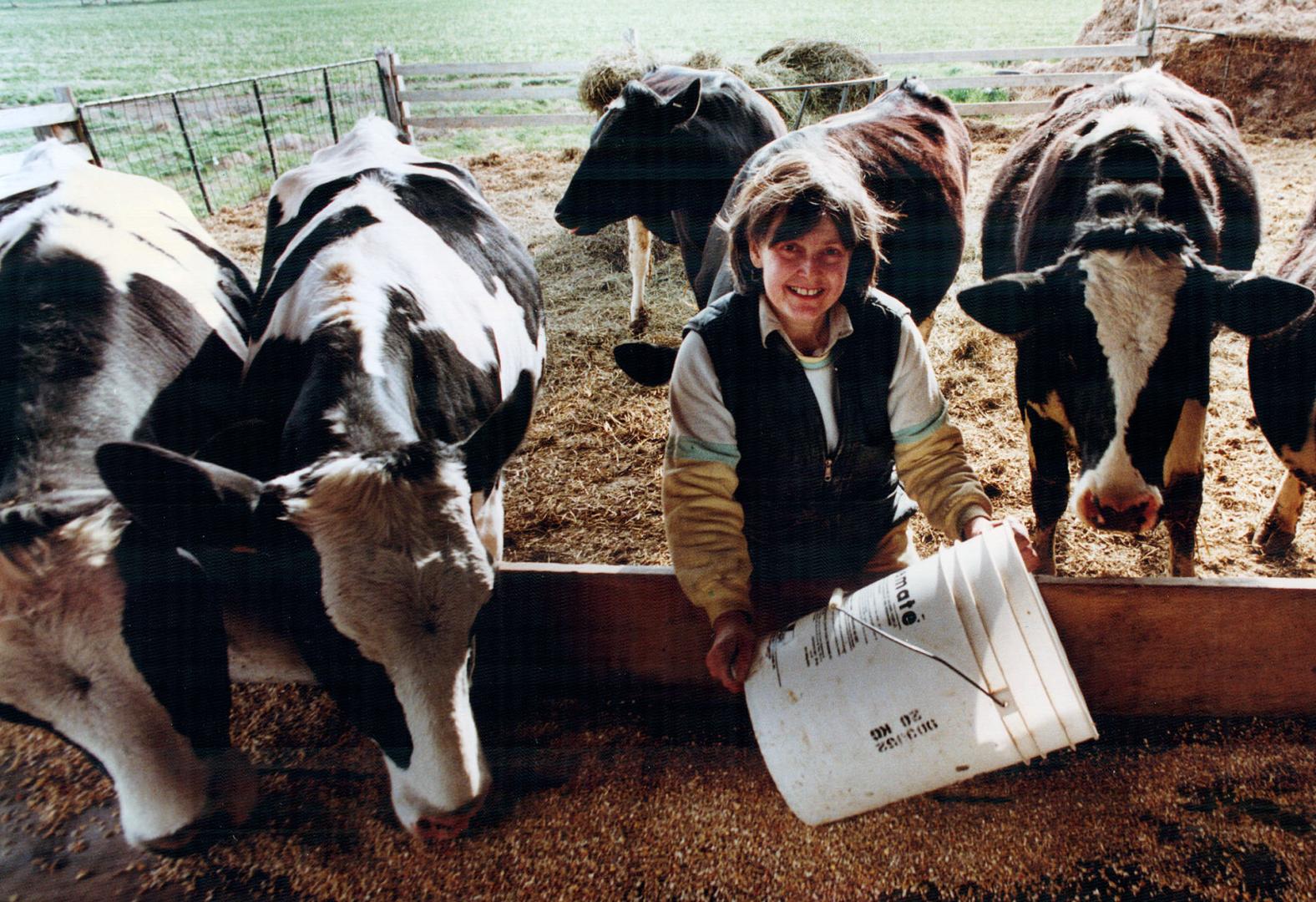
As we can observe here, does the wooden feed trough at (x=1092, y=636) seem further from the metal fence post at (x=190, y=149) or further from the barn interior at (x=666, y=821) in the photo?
the metal fence post at (x=190, y=149)

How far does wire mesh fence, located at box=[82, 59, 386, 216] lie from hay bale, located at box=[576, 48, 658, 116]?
117 inches

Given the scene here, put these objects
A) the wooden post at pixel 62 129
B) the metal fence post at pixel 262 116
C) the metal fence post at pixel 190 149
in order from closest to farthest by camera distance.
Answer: the wooden post at pixel 62 129 < the metal fence post at pixel 190 149 < the metal fence post at pixel 262 116

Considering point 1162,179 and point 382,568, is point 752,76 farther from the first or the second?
point 382,568

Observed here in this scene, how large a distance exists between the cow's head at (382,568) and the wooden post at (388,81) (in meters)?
9.46

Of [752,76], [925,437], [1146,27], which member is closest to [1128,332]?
[925,437]

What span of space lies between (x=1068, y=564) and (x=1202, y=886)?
131cm

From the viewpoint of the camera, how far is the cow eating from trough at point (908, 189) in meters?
3.27

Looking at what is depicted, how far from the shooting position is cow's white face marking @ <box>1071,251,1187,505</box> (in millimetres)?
2008

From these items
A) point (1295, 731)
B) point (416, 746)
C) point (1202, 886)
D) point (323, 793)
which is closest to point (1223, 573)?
point (1295, 731)

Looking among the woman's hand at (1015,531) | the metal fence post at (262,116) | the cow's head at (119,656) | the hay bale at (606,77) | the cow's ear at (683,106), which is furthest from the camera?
the metal fence post at (262,116)

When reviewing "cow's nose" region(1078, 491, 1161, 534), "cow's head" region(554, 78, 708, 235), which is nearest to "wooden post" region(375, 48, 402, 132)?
"cow's head" region(554, 78, 708, 235)

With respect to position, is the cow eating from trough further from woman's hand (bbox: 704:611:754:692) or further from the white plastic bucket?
the white plastic bucket

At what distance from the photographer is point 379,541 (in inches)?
58.1

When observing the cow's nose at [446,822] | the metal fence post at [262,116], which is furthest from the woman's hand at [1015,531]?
the metal fence post at [262,116]
